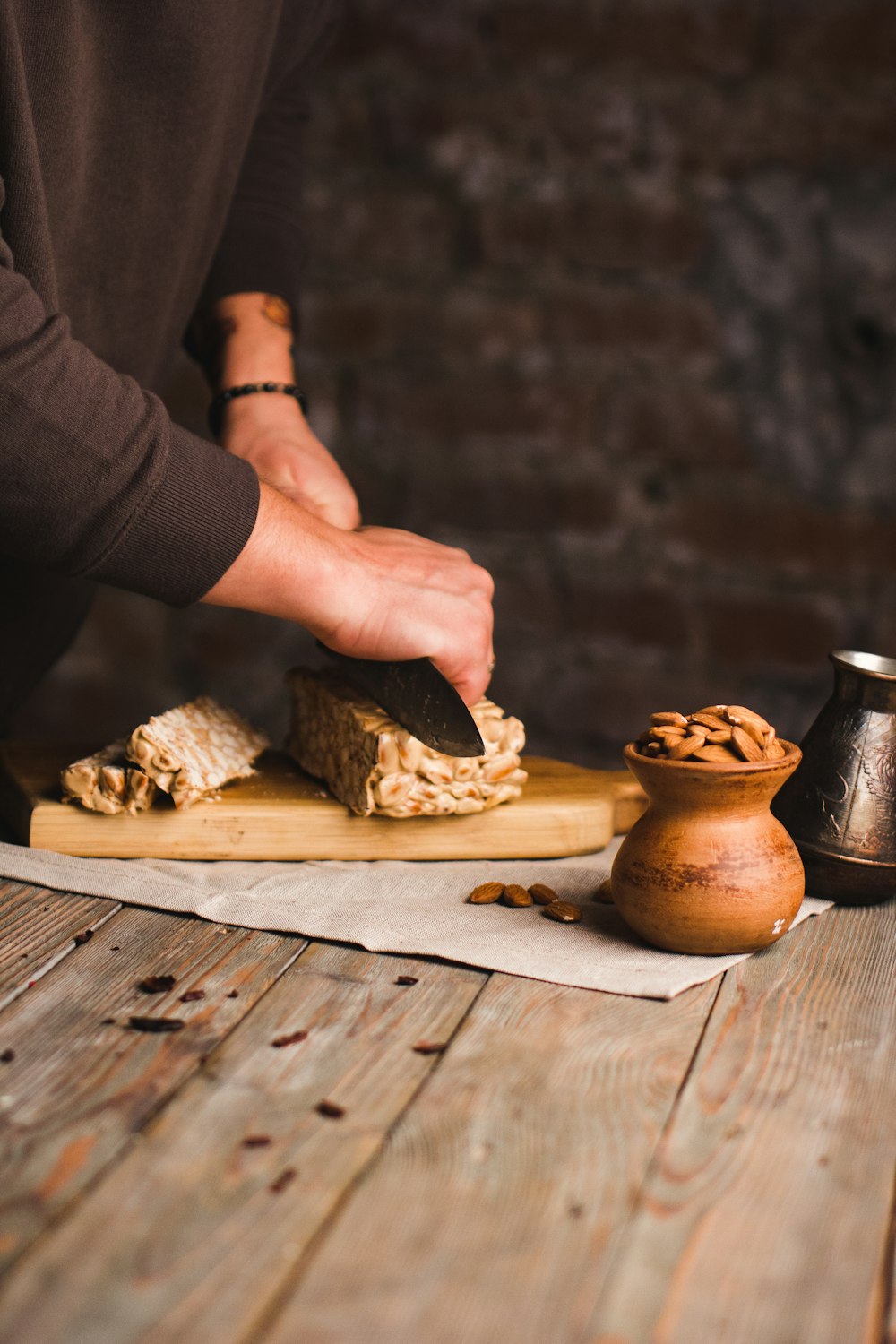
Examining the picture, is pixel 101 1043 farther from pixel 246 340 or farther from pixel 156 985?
pixel 246 340

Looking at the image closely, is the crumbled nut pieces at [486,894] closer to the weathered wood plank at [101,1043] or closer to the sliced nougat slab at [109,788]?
the weathered wood plank at [101,1043]

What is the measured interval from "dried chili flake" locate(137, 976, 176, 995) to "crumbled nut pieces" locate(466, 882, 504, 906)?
288 mm

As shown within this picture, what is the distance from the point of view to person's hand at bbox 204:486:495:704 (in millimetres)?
1153

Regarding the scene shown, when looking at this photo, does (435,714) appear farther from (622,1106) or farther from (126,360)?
(126,360)

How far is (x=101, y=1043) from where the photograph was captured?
88 cm

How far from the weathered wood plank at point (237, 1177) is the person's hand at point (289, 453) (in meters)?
0.73

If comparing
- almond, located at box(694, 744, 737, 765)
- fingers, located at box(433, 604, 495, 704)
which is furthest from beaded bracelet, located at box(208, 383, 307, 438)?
almond, located at box(694, 744, 737, 765)

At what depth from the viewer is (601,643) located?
2.54 m

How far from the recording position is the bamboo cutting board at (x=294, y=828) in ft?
4.08

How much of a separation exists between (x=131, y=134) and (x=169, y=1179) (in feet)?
3.60

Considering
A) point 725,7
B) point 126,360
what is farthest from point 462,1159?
point 725,7

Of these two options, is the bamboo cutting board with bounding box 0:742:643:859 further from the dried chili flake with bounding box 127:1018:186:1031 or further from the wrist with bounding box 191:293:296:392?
the wrist with bounding box 191:293:296:392

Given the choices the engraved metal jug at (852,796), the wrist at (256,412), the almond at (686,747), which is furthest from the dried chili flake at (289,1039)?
the wrist at (256,412)

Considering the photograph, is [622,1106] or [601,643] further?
[601,643]
